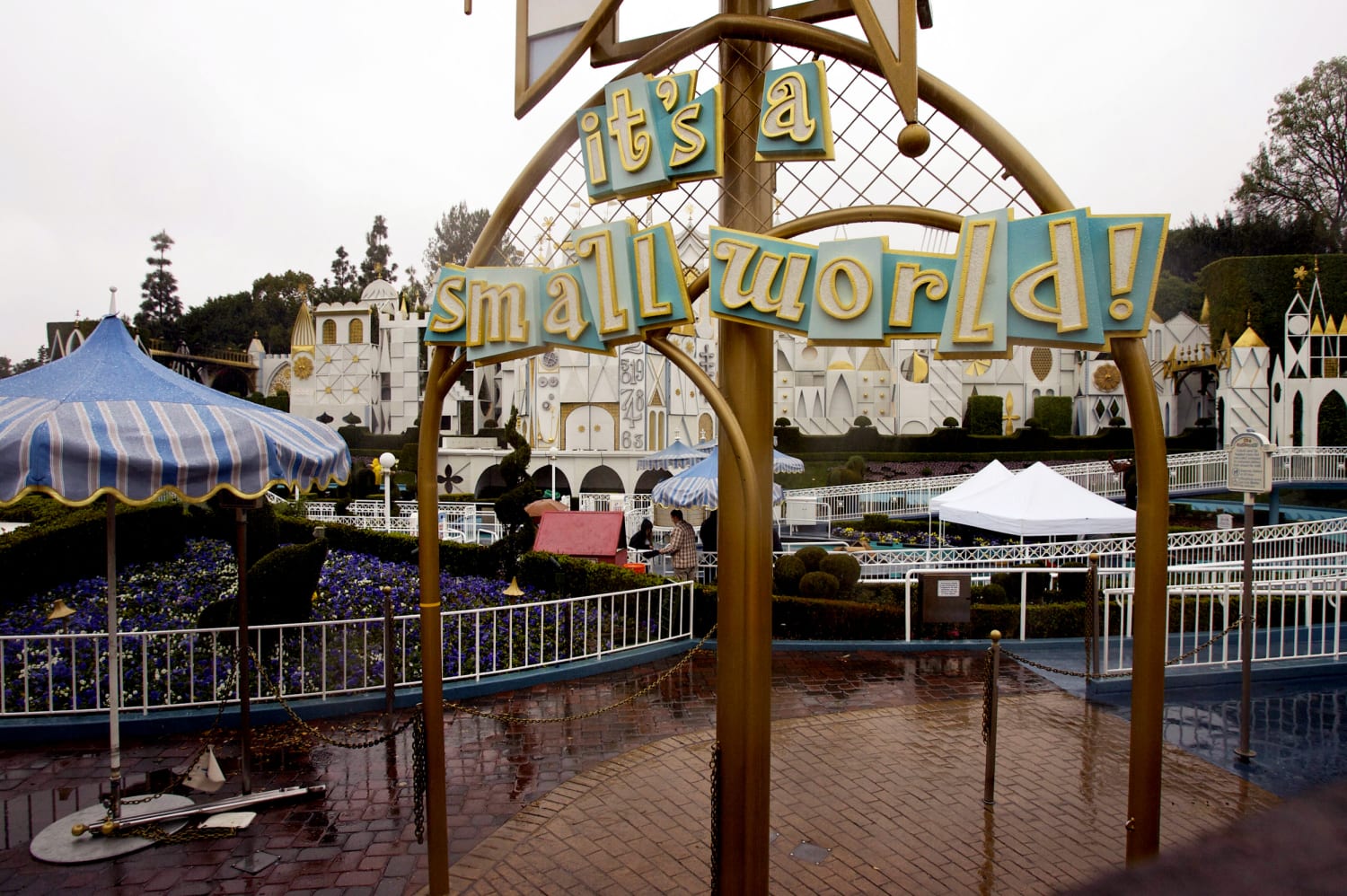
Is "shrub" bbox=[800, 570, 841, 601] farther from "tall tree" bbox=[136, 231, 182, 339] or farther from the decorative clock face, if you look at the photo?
"tall tree" bbox=[136, 231, 182, 339]

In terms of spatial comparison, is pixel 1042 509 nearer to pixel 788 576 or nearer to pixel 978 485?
pixel 978 485

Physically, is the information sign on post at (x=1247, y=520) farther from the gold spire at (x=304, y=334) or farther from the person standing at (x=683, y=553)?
the gold spire at (x=304, y=334)

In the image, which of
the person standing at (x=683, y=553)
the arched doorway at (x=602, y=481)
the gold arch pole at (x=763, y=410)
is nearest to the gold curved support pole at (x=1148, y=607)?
the gold arch pole at (x=763, y=410)

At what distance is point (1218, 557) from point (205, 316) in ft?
216

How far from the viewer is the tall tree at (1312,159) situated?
4003 cm

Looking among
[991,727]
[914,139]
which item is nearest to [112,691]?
[914,139]

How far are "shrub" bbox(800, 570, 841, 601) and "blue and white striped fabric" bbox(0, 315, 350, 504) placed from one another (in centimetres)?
671

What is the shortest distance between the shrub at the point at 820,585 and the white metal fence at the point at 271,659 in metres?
2.40

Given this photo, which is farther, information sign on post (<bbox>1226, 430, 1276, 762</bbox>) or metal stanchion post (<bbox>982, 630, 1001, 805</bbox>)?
information sign on post (<bbox>1226, 430, 1276, 762</bbox>)

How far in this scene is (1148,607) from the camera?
3461mm

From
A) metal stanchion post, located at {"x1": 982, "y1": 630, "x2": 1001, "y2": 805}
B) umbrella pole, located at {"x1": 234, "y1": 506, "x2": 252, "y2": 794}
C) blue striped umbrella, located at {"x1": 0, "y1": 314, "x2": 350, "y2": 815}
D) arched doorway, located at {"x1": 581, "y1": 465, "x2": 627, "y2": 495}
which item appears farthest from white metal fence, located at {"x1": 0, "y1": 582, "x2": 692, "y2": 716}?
arched doorway, located at {"x1": 581, "y1": 465, "x2": 627, "y2": 495}

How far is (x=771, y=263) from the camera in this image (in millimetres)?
3566

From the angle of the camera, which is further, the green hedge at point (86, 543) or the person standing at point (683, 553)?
the person standing at point (683, 553)

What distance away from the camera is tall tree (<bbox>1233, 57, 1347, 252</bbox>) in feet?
131
